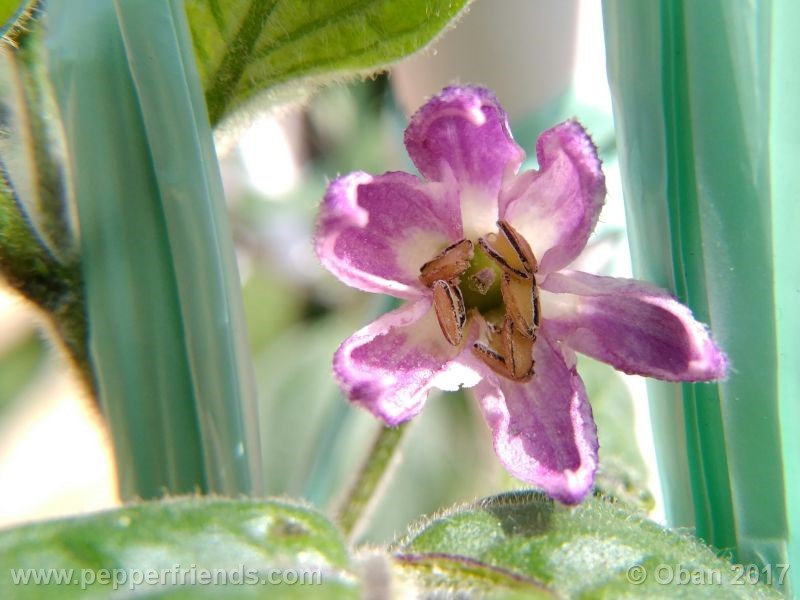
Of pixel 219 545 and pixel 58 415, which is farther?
pixel 58 415

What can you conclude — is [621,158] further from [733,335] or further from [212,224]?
[212,224]

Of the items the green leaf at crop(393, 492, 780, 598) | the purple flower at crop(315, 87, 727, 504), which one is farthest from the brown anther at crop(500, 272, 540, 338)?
the green leaf at crop(393, 492, 780, 598)

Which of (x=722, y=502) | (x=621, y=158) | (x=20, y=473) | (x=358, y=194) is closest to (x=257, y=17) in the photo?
(x=358, y=194)

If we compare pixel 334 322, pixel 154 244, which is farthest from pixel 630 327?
pixel 334 322

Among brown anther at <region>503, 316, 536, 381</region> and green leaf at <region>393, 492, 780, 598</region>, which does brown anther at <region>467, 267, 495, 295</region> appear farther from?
green leaf at <region>393, 492, 780, 598</region>

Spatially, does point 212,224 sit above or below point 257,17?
below

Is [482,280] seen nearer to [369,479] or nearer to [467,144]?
[467,144]

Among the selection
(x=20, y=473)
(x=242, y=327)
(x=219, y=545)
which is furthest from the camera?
(x=20, y=473)
